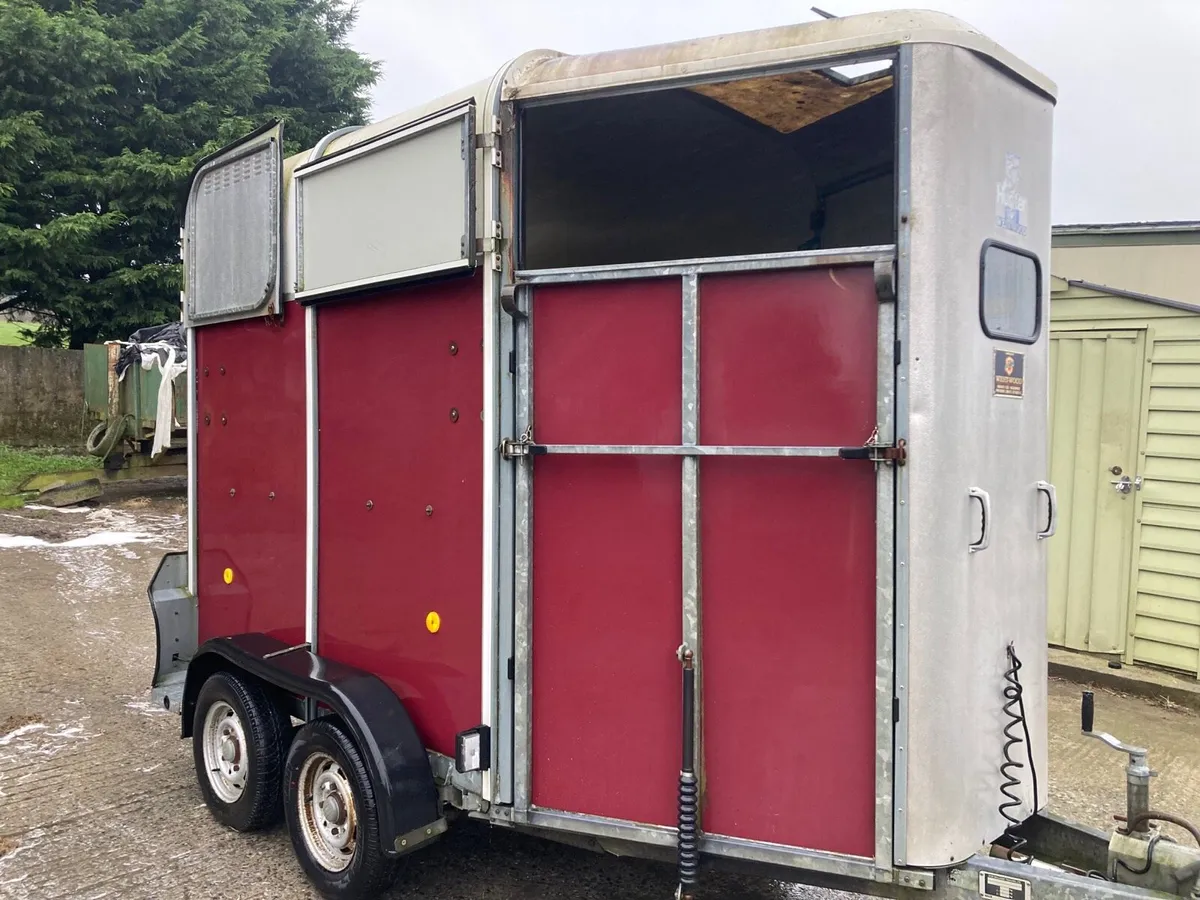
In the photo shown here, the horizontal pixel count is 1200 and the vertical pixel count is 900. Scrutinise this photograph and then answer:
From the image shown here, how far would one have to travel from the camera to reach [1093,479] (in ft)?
21.6

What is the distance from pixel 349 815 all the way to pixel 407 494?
128 centimetres

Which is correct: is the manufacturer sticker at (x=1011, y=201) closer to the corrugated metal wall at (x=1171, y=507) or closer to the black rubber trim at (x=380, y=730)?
the black rubber trim at (x=380, y=730)

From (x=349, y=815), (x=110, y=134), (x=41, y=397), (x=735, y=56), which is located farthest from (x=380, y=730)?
(x=110, y=134)

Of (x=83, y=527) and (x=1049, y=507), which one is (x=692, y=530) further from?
(x=83, y=527)

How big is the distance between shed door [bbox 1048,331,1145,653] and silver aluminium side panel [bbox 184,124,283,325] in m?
5.42

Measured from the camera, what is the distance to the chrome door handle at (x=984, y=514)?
2.73 meters

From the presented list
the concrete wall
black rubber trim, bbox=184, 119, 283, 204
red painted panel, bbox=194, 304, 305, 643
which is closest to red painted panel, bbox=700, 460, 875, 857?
red painted panel, bbox=194, 304, 305, 643

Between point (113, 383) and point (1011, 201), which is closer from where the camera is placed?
point (1011, 201)

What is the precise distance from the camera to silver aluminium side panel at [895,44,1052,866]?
8.65 ft

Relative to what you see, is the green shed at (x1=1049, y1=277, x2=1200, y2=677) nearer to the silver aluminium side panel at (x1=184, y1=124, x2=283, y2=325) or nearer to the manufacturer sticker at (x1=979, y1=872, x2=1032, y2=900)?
the manufacturer sticker at (x1=979, y1=872, x2=1032, y2=900)

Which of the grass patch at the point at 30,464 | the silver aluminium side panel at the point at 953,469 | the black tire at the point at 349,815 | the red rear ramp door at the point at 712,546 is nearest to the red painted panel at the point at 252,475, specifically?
the black tire at the point at 349,815

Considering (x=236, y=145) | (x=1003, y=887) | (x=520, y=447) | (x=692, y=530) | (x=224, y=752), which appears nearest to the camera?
(x=1003, y=887)

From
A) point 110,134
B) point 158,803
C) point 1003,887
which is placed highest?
point 110,134

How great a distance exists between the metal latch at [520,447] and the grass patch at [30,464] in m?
12.5
